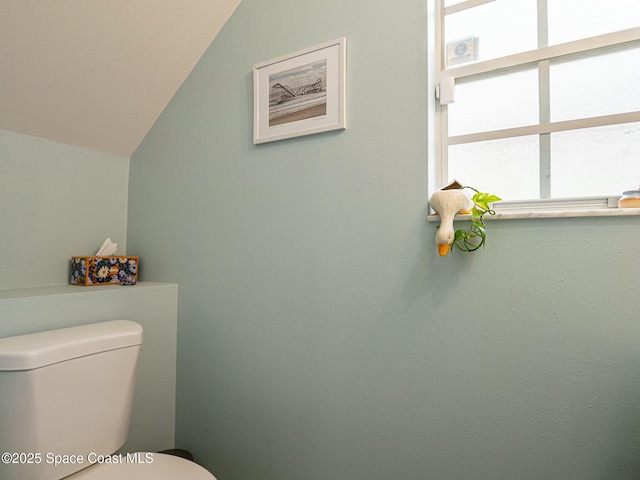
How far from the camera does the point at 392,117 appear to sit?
1.23 m

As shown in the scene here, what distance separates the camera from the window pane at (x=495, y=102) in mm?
Answer: 1149

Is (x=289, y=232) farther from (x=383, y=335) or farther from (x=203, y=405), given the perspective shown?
(x=203, y=405)

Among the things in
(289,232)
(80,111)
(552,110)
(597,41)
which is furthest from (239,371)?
(597,41)

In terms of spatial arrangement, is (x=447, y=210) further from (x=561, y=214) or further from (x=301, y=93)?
(x=301, y=93)

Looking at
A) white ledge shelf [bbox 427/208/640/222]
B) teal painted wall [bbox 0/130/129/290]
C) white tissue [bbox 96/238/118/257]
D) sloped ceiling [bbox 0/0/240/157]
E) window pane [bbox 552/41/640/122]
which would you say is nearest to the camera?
white ledge shelf [bbox 427/208/640/222]

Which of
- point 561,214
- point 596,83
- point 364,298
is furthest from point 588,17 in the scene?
point 364,298

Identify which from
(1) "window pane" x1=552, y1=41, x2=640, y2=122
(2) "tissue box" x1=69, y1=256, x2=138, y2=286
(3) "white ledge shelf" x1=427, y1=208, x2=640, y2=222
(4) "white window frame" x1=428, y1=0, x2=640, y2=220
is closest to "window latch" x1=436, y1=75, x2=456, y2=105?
(4) "white window frame" x1=428, y1=0, x2=640, y2=220

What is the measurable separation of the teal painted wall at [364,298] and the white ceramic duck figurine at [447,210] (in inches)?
3.0

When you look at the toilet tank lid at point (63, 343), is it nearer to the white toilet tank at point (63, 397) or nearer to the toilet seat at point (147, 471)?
the white toilet tank at point (63, 397)

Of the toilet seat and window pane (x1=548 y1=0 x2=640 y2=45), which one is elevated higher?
window pane (x1=548 y1=0 x2=640 y2=45)

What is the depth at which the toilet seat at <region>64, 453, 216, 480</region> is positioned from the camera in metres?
1.08

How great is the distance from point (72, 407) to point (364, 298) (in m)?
0.92

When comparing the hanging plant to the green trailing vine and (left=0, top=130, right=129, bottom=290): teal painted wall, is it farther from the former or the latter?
(left=0, top=130, right=129, bottom=290): teal painted wall

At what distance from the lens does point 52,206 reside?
1.60 m
